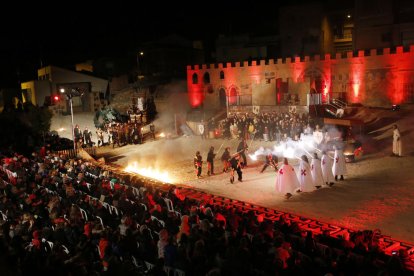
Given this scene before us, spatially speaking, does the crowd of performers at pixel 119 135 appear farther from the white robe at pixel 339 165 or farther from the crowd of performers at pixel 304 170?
the white robe at pixel 339 165

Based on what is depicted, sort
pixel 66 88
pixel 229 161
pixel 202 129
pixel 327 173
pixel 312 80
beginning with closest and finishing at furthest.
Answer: pixel 327 173
pixel 229 161
pixel 202 129
pixel 312 80
pixel 66 88

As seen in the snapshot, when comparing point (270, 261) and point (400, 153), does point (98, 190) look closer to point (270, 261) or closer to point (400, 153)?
point (270, 261)

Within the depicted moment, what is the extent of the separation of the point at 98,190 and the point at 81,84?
34.2 m

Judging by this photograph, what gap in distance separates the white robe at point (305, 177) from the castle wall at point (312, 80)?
655 inches

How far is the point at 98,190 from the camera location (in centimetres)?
1343

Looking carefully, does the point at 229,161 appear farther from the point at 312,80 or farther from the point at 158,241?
the point at 312,80

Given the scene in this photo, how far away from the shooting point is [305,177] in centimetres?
1595

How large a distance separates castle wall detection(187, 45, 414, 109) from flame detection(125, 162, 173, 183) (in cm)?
1459

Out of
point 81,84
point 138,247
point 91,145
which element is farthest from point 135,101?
point 138,247

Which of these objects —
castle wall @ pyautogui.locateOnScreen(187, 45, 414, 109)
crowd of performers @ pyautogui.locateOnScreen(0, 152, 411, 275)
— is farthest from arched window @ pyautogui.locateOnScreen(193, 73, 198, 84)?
crowd of performers @ pyautogui.locateOnScreen(0, 152, 411, 275)

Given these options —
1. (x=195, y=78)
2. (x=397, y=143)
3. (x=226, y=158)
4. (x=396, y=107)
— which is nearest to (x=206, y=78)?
(x=195, y=78)

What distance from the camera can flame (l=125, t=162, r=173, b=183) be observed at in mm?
20430

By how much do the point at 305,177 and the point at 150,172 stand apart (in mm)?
8623

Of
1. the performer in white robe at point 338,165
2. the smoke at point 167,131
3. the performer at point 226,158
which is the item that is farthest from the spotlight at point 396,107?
the performer at point 226,158
